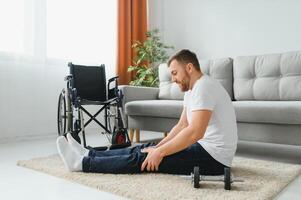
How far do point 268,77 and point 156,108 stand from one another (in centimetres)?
106

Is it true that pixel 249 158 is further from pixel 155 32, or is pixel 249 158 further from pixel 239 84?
pixel 155 32

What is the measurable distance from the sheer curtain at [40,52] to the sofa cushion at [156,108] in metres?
1.09

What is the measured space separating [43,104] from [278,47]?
2888 mm

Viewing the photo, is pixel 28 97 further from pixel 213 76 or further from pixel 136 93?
pixel 213 76

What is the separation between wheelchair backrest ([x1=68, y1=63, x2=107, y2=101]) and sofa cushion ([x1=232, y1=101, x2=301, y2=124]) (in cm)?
148

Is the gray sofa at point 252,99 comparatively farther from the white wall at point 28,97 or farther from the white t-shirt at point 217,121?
the white wall at point 28,97

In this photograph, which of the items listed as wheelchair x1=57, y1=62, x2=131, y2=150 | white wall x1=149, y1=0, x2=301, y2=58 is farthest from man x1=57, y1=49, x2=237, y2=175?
white wall x1=149, y1=0, x2=301, y2=58

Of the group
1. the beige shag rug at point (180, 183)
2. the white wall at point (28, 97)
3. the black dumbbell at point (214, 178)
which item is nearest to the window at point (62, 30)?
the white wall at point (28, 97)

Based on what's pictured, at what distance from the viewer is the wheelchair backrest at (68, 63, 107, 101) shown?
3.13m

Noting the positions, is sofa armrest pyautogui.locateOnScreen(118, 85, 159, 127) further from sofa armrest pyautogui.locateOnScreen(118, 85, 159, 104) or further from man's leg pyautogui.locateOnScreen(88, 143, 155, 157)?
man's leg pyautogui.locateOnScreen(88, 143, 155, 157)

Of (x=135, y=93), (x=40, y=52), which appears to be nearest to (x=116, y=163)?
(x=135, y=93)

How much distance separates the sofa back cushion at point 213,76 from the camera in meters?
3.11

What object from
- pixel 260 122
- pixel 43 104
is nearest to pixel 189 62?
pixel 260 122

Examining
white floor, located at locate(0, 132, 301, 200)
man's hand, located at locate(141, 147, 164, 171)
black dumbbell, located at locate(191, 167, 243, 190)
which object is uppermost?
man's hand, located at locate(141, 147, 164, 171)
